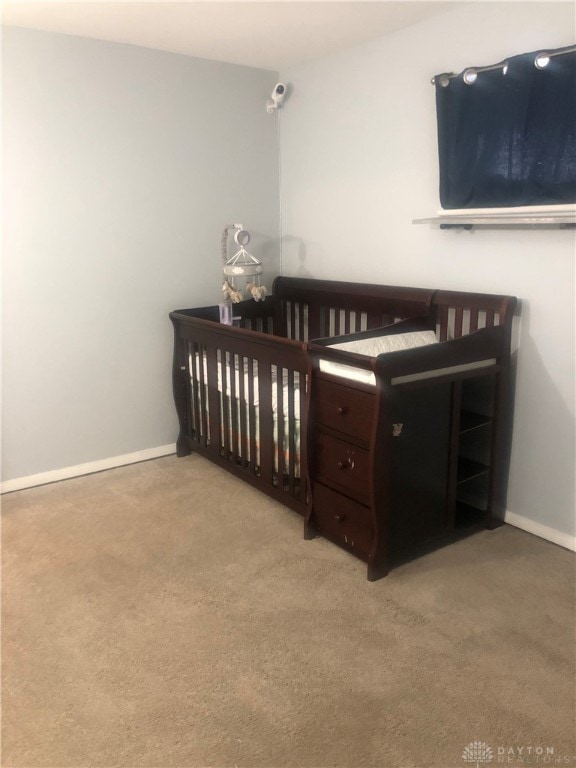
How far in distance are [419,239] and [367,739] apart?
77.9 inches

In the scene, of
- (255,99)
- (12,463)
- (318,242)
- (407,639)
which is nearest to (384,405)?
(407,639)

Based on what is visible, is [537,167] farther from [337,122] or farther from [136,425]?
[136,425]

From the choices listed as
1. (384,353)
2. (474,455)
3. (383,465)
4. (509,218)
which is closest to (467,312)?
(509,218)

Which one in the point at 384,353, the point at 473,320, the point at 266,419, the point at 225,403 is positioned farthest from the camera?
the point at 225,403

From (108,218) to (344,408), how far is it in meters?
1.58

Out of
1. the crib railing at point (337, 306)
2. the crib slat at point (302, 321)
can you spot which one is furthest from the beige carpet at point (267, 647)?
the crib slat at point (302, 321)

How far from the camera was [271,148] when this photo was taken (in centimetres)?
350

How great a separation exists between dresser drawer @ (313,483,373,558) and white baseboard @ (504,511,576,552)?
0.72 metres

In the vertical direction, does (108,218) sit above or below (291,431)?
above

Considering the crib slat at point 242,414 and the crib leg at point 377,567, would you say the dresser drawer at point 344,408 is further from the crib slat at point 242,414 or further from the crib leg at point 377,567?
the crib slat at point 242,414

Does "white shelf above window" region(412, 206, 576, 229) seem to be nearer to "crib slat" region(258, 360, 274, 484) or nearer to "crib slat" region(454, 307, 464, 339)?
"crib slat" region(454, 307, 464, 339)

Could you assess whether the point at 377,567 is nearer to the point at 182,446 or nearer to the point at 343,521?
the point at 343,521

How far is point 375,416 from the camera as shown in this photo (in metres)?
2.08

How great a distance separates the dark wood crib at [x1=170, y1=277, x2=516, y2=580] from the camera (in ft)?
7.11
